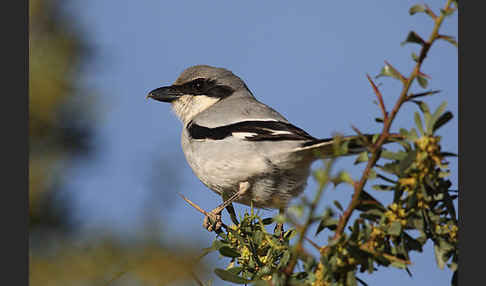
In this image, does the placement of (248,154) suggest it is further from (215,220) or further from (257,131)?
(215,220)

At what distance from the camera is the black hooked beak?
380cm

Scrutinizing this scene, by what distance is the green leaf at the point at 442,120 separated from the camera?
1136mm

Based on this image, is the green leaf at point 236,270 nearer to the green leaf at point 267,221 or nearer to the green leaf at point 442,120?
A: the green leaf at point 267,221

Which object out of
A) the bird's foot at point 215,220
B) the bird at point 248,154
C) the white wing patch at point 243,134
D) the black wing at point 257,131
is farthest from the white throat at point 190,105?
the bird's foot at point 215,220

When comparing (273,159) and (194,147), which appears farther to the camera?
(194,147)

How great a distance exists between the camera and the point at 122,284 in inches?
117

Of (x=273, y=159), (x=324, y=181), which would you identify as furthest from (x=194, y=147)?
(x=324, y=181)

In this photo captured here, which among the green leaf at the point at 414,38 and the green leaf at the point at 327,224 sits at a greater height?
the green leaf at the point at 414,38

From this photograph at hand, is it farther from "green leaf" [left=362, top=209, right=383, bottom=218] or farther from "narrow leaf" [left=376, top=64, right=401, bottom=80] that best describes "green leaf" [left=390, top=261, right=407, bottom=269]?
"narrow leaf" [left=376, top=64, right=401, bottom=80]

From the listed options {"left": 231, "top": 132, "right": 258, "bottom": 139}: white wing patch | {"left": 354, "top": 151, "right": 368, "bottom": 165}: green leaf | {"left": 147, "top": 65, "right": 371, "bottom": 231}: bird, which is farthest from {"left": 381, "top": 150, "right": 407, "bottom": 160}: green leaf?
{"left": 231, "top": 132, "right": 258, "bottom": 139}: white wing patch

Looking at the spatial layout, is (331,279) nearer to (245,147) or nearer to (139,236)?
(245,147)

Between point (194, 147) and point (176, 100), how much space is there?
709 mm

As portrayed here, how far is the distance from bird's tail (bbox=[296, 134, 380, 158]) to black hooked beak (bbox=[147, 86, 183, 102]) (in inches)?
55.4

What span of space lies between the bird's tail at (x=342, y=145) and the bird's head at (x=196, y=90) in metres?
1.31
